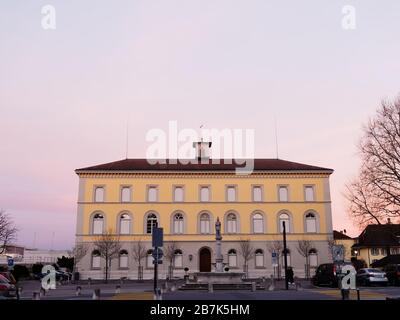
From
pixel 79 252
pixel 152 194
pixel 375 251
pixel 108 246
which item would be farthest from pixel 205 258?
pixel 375 251

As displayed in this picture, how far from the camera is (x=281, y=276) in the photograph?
52656 mm

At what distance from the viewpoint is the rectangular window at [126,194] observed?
55906 mm

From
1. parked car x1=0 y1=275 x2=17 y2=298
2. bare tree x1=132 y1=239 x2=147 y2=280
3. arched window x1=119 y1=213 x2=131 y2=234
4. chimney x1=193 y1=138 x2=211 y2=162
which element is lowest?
parked car x1=0 y1=275 x2=17 y2=298

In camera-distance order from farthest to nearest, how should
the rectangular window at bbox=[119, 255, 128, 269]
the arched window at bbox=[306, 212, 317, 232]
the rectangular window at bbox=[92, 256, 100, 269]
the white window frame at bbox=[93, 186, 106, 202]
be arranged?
1. the arched window at bbox=[306, 212, 317, 232]
2. the white window frame at bbox=[93, 186, 106, 202]
3. the rectangular window at bbox=[119, 255, 128, 269]
4. the rectangular window at bbox=[92, 256, 100, 269]

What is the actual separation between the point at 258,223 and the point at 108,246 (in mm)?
19016

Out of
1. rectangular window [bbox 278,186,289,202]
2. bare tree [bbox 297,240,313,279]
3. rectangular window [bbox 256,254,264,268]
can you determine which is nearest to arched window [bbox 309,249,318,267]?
bare tree [bbox 297,240,313,279]

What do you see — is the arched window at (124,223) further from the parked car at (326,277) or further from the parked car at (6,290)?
the parked car at (6,290)

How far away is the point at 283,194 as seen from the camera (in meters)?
56.8

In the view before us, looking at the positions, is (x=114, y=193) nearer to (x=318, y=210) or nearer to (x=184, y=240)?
(x=184, y=240)

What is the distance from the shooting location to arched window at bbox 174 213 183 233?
55500 mm

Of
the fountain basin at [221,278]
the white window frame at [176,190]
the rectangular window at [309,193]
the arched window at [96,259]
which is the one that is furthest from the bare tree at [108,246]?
the rectangular window at [309,193]

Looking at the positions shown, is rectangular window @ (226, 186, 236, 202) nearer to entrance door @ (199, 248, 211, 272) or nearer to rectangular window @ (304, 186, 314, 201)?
entrance door @ (199, 248, 211, 272)

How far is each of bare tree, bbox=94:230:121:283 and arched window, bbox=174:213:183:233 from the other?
739cm
